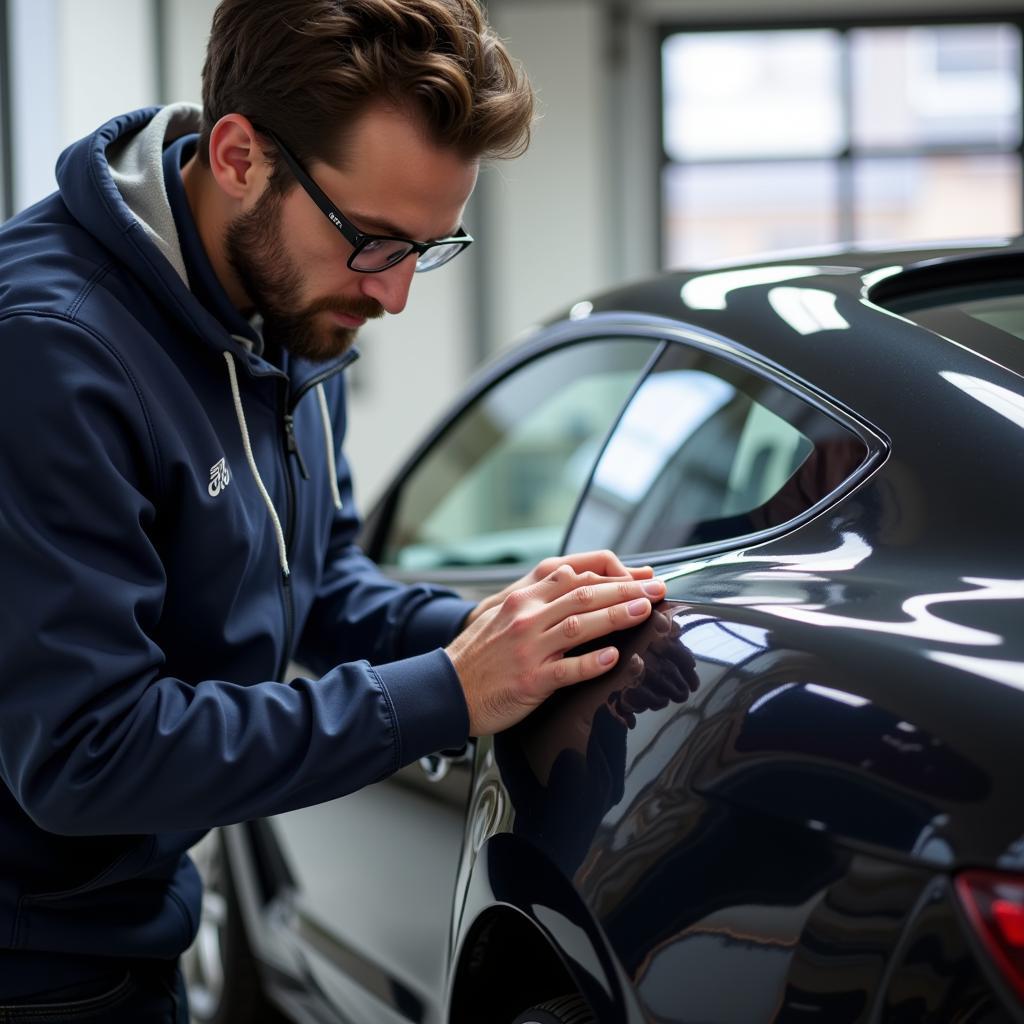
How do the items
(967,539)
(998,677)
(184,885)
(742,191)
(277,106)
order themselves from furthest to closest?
(742,191) → (184,885) → (277,106) → (967,539) → (998,677)

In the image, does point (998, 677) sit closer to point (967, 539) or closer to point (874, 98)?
point (967, 539)

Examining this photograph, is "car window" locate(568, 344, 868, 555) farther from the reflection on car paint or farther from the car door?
the reflection on car paint

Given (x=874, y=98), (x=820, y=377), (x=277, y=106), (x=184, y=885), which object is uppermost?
(x=874, y=98)

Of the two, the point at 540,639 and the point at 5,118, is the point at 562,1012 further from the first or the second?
the point at 5,118

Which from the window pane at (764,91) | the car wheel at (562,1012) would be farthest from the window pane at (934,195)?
the car wheel at (562,1012)

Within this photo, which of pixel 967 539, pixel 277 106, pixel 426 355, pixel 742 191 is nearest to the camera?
pixel 967 539

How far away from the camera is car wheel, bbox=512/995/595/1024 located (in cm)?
137

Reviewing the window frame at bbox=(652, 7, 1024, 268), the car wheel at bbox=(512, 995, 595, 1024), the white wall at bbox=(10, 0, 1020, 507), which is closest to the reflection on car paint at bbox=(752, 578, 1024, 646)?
the car wheel at bbox=(512, 995, 595, 1024)

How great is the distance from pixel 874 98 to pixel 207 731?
814 centimetres

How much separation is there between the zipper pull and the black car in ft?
1.30

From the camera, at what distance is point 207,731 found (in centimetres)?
128

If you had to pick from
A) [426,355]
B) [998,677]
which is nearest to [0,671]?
[998,677]

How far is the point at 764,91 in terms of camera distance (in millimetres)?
8461

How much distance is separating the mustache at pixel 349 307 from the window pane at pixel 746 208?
24.0 ft
